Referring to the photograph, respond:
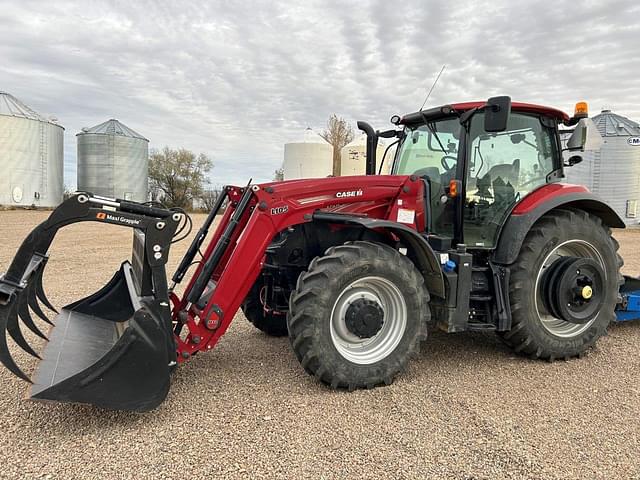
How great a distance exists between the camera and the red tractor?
10.1 ft

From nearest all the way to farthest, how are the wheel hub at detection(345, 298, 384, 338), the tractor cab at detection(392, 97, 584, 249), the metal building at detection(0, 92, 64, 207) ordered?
1. the wheel hub at detection(345, 298, 384, 338)
2. the tractor cab at detection(392, 97, 584, 249)
3. the metal building at detection(0, 92, 64, 207)

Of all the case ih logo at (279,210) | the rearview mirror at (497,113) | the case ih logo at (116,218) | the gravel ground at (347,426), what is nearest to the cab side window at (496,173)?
the rearview mirror at (497,113)

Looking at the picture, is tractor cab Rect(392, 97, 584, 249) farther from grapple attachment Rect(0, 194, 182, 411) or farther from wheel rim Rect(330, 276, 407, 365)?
grapple attachment Rect(0, 194, 182, 411)

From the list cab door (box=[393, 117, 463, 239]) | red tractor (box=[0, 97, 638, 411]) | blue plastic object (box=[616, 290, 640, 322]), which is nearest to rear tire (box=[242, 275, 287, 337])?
red tractor (box=[0, 97, 638, 411])

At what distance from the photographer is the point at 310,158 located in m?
29.5

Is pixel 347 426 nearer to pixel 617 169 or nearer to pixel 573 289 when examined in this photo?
pixel 573 289

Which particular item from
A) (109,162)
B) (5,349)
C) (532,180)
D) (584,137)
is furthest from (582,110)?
(109,162)

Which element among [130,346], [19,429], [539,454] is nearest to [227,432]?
[130,346]

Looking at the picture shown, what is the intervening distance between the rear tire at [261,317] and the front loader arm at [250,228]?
831 millimetres

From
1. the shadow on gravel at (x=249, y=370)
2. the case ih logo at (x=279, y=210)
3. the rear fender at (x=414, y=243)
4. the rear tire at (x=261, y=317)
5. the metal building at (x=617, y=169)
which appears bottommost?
the shadow on gravel at (x=249, y=370)

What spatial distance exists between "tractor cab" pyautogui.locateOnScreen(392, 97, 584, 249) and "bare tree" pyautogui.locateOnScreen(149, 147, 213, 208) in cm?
3801

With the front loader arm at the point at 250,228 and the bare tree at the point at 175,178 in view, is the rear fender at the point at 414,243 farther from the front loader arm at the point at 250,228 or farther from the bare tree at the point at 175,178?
the bare tree at the point at 175,178

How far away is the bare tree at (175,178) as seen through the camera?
4094cm

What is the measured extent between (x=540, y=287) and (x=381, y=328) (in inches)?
65.0
